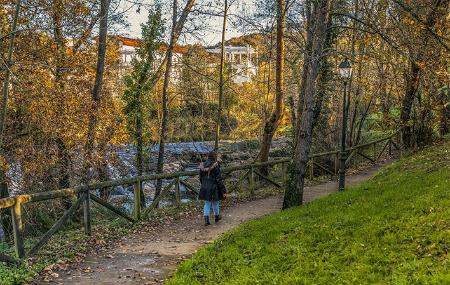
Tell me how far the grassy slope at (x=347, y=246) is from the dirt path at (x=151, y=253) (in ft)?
1.94

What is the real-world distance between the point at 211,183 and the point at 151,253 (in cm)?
286

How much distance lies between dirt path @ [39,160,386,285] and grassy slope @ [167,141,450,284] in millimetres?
591

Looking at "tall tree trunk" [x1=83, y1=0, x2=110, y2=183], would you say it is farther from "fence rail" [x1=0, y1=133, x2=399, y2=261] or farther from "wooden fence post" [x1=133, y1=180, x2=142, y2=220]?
"wooden fence post" [x1=133, y1=180, x2=142, y2=220]

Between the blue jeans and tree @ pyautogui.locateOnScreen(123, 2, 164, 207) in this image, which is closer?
the blue jeans

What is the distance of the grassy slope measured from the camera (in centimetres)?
547

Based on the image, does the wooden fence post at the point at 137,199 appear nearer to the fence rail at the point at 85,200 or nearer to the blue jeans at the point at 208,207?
the fence rail at the point at 85,200

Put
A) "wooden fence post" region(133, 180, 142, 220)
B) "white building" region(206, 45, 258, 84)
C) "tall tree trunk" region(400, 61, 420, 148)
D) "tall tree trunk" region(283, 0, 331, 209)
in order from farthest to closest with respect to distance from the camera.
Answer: "white building" region(206, 45, 258, 84), "tall tree trunk" region(400, 61, 420, 148), "wooden fence post" region(133, 180, 142, 220), "tall tree trunk" region(283, 0, 331, 209)

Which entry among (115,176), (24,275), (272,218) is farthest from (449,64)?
(24,275)

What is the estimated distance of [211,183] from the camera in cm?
1081

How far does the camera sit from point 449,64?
13.9m

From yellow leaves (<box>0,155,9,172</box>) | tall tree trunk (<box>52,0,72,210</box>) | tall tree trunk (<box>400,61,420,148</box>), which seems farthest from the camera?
tall tree trunk (<box>400,61,420,148</box>)

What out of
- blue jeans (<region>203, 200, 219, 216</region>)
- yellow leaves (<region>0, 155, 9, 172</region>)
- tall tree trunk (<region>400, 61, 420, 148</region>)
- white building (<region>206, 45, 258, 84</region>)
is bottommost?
blue jeans (<region>203, 200, 219, 216</region>)

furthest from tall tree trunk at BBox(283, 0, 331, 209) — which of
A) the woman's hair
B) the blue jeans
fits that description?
the woman's hair

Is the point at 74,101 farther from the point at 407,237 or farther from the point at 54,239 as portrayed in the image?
the point at 407,237
